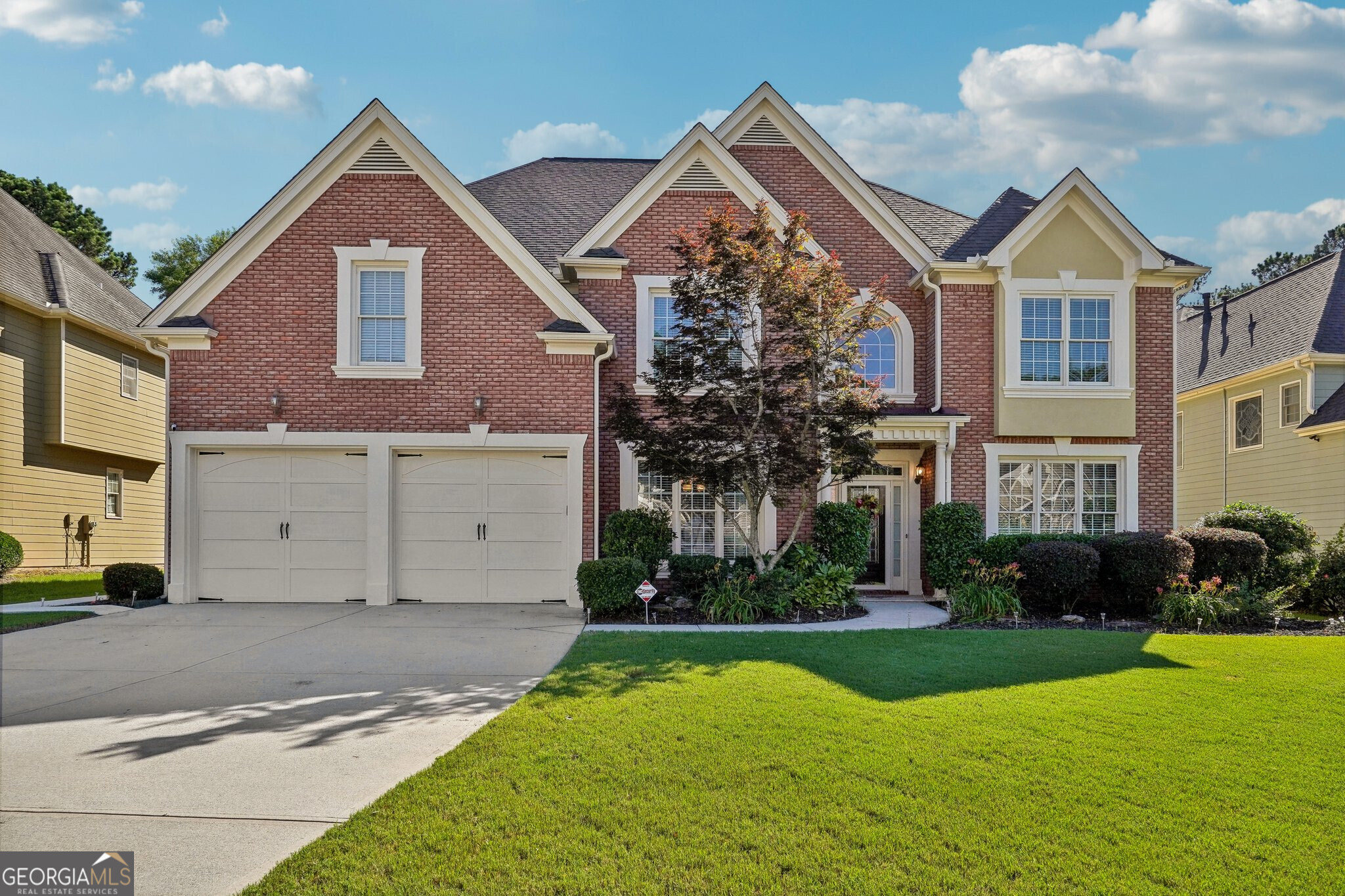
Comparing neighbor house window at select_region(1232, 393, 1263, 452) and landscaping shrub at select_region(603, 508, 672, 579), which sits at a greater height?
neighbor house window at select_region(1232, 393, 1263, 452)

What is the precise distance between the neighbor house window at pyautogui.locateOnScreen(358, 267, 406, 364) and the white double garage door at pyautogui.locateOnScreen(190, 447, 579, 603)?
5.26ft

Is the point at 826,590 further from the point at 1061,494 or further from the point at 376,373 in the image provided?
the point at 376,373

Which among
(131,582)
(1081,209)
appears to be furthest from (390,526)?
(1081,209)

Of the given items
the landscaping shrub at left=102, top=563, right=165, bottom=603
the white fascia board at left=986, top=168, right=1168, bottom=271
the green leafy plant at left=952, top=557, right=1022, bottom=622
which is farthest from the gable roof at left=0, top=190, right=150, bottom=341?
the white fascia board at left=986, top=168, right=1168, bottom=271

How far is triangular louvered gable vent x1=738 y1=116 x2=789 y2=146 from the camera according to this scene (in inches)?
628

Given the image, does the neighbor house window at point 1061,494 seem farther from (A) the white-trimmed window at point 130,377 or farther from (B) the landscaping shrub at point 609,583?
(A) the white-trimmed window at point 130,377

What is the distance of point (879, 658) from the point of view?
866cm

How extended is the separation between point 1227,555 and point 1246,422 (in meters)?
9.91

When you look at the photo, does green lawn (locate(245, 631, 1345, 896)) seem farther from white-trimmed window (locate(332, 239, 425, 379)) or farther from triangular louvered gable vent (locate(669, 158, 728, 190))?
triangular louvered gable vent (locate(669, 158, 728, 190))

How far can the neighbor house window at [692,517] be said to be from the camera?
1448 cm

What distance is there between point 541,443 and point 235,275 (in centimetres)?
557

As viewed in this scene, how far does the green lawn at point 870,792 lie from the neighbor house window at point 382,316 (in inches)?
A: 297

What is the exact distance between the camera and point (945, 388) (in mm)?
14789

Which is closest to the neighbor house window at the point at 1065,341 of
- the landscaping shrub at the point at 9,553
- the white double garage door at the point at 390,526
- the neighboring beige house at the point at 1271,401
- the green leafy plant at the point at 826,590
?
the green leafy plant at the point at 826,590
